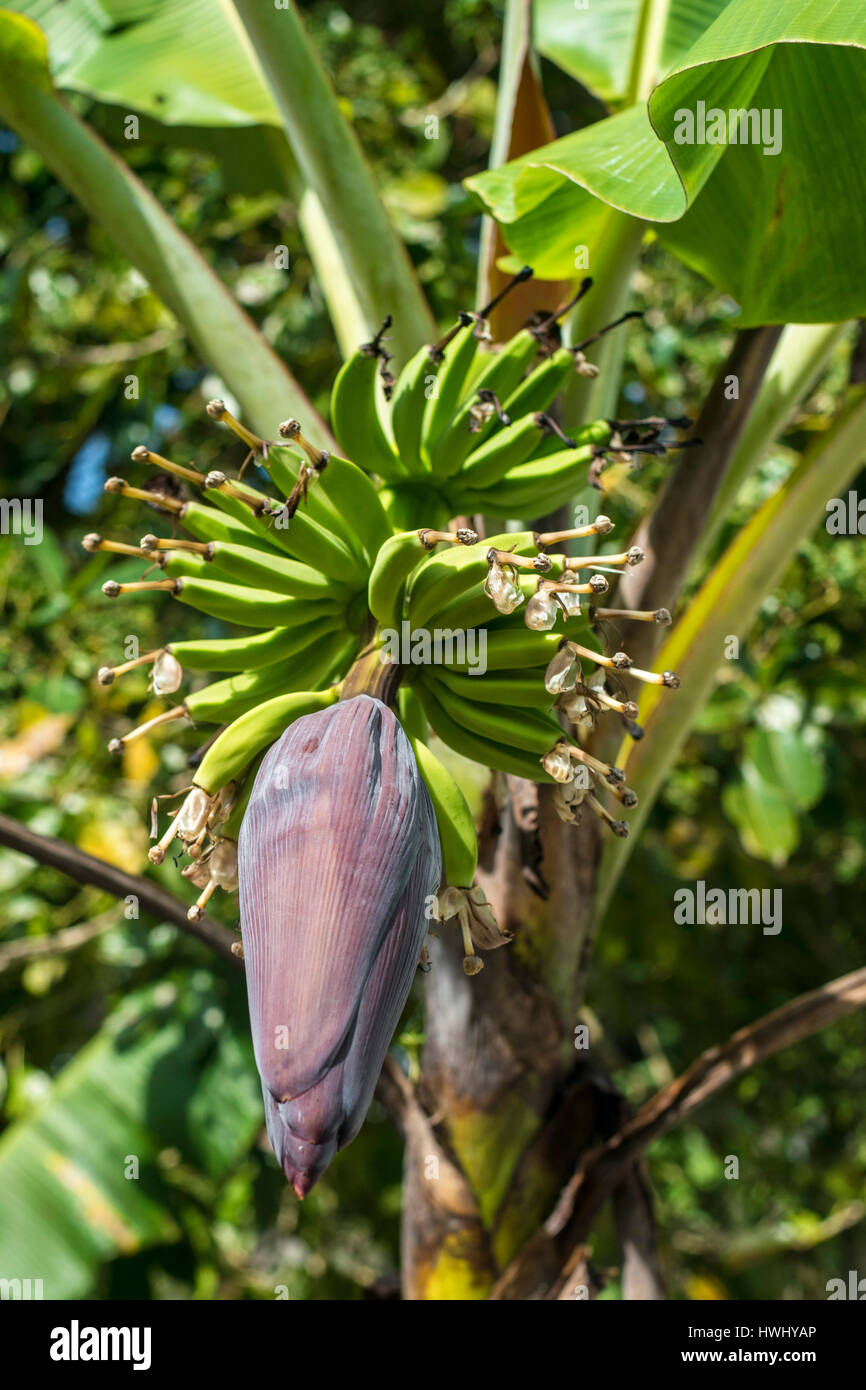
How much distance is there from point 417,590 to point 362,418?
0.21m

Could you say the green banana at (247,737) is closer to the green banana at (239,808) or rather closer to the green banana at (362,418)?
the green banana at (239,808)

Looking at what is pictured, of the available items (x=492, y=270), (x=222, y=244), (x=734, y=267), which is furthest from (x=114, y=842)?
(x=734, y=267)

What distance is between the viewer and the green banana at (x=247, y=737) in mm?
808

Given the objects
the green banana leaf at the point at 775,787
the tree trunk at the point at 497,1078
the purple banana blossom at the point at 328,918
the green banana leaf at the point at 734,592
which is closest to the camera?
the purple banana blossom at the point at 328,918

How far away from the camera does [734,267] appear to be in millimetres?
1145

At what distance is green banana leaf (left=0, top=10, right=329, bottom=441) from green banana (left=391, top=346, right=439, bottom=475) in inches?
13.3

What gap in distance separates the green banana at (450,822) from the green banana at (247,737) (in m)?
0.09

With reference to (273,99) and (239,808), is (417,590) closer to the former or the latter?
(239,808)

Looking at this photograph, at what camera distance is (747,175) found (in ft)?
3.43

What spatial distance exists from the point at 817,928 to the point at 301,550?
7.14ft

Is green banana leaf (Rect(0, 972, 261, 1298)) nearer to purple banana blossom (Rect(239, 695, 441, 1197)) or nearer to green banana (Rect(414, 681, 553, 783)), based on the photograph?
green banana (Rect(414, 681, 553, 783))

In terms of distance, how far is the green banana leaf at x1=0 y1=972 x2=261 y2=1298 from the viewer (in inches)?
71.4

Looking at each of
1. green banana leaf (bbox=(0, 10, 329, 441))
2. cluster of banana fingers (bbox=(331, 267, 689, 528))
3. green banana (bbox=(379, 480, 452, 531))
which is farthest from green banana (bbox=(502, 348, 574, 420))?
green banana leaf (bbox=(0, 10, 329, 441))

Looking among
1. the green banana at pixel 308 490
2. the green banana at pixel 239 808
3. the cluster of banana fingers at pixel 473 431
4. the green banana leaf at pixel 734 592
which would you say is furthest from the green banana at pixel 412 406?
the green banana leaf at pixel 734 592
